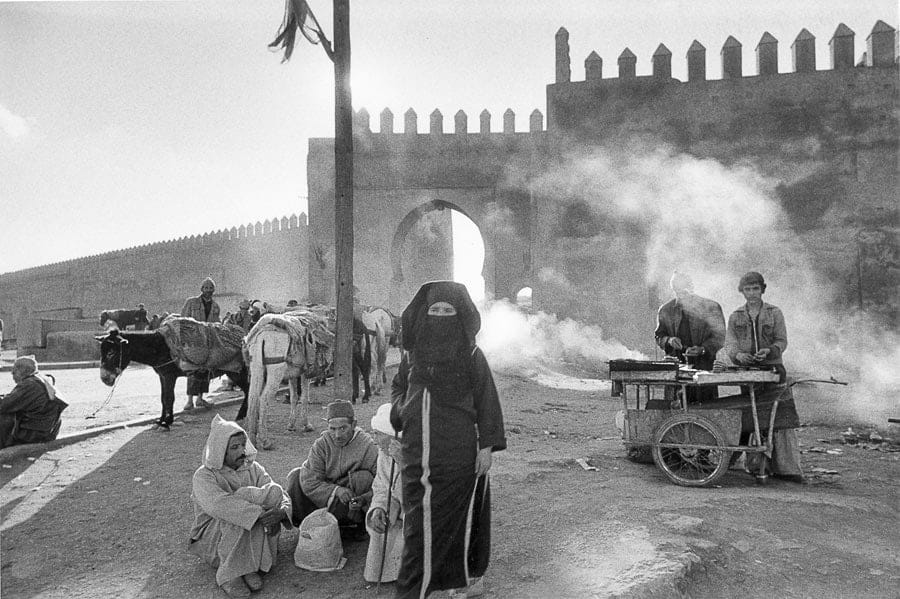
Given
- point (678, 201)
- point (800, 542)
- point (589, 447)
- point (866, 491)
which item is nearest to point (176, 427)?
point (589, 447)

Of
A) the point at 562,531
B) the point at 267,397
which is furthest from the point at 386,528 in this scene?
the point at 267,397

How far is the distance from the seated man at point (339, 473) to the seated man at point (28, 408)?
372 cm

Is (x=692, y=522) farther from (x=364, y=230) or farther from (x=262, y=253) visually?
(x=262, y=253)

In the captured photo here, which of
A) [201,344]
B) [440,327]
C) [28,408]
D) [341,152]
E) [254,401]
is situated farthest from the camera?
[201,344]

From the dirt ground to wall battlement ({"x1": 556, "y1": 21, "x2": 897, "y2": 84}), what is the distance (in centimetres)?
1393

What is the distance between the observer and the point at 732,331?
213 inches

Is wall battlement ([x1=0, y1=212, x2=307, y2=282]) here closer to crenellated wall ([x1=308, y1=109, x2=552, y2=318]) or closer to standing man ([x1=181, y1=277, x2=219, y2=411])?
crenellated wall ([x1=308, y1=109, x2=552, y2=318])

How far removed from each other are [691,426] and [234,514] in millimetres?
3630

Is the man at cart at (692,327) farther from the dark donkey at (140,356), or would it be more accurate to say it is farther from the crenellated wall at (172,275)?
the crenellated wall at (172,275)

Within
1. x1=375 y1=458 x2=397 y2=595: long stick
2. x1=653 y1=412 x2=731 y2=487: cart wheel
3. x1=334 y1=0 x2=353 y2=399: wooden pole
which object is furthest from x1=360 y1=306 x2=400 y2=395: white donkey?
x1=375 y1=458 x2=397 y2=595: long stick

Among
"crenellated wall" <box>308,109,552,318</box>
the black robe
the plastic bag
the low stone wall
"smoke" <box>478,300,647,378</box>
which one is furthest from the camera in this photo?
"crenellated wall" <box>308,109,552,318</box>

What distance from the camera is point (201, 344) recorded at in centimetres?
758

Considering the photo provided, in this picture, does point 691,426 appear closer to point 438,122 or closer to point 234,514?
point 234,514

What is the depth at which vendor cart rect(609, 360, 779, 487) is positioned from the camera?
193 inches
